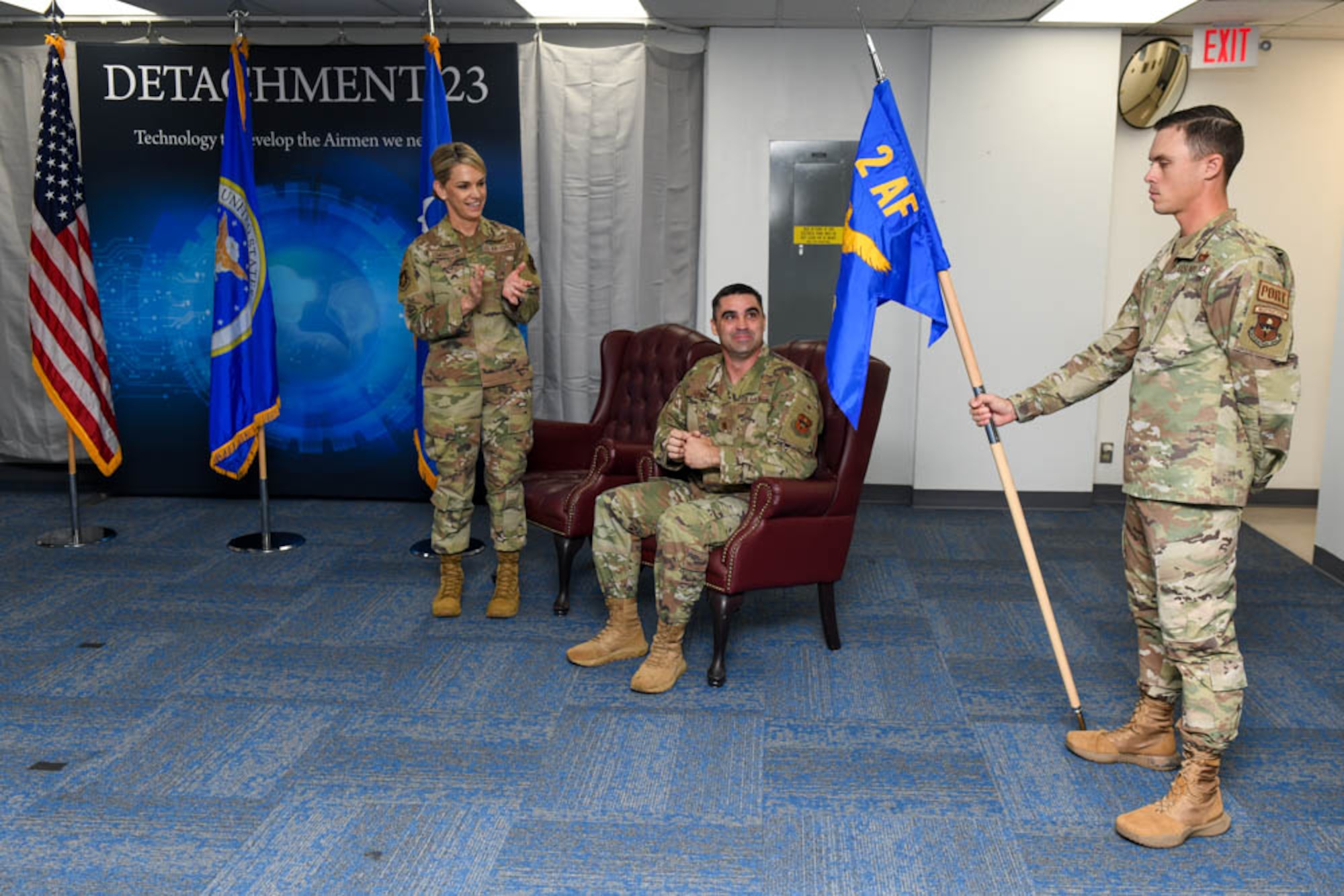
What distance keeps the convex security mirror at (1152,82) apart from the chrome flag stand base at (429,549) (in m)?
3.88

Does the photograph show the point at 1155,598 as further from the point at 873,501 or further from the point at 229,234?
the point at 229,234

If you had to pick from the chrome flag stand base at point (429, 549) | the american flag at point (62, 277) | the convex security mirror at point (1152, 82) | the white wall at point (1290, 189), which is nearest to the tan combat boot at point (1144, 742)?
the chrome flag stand base at point (429, 549)

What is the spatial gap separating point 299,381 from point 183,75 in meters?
1.61

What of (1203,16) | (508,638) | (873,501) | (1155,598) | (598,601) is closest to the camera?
(1155,598)

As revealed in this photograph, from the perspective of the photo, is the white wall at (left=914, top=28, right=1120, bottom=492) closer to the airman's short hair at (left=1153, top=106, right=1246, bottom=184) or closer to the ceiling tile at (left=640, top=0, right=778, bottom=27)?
the ceiling tile at (left=640, top=0, right=778, bottom=27)

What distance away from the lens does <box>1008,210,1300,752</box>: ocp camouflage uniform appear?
8.05ft

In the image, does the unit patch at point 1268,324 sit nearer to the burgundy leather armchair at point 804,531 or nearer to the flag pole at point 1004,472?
the flag pole at point 1004,472

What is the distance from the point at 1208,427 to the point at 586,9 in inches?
157

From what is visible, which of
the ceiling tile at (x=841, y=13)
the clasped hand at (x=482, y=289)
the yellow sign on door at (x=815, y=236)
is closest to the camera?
the clasped hand at (x=482, y=289)

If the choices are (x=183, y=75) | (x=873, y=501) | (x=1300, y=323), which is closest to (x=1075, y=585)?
(x=873, y=501)

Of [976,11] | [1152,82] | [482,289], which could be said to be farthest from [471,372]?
[1152,82]

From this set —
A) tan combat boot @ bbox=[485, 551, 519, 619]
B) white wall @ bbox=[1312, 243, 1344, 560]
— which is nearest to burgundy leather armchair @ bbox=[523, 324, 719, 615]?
tan combat boot @ bbox=[485, 551, 519, 619]

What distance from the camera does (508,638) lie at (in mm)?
3980

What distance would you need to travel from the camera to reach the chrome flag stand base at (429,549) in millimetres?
5020
